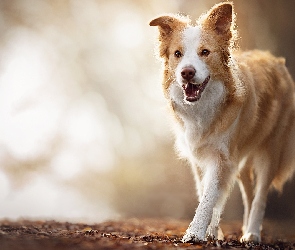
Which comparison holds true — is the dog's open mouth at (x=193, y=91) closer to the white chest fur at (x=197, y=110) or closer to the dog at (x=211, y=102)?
the dog at (x=211, y=102)

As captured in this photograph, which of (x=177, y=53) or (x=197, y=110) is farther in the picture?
(x=197, y=110)

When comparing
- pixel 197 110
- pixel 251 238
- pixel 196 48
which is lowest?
pixel 251 238

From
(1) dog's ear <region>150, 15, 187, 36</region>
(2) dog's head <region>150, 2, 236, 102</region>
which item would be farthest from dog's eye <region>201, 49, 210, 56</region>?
(1) dog's ear <region>150, 15, 187, 36</region>

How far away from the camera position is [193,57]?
5.75 m

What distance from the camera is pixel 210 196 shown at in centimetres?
581

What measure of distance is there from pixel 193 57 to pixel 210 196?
1.51 meters

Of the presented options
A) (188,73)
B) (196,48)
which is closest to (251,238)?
(188,73)

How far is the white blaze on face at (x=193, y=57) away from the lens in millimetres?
5660

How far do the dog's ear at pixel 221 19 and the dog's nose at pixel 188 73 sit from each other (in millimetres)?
753

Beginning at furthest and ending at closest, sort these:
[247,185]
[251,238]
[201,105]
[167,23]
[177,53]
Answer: [247,185] → [251,238] → [167,23] → [201,105] → [177,53]

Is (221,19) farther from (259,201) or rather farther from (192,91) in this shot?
(259,201)

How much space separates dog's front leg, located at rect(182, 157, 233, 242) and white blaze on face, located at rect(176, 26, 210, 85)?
1.03m

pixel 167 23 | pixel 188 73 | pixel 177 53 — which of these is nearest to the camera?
pixel 188 73

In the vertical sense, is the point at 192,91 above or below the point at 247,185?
above
